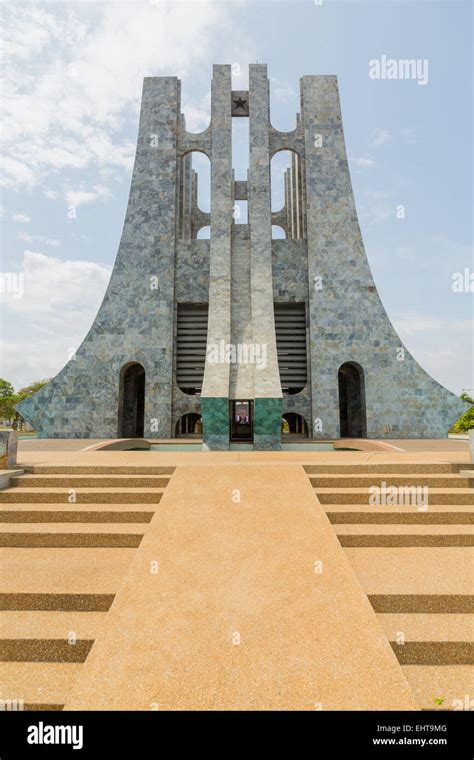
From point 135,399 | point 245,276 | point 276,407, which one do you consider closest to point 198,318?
point 245,276

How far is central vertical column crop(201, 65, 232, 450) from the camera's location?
599 inches

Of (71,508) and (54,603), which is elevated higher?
(71,508)

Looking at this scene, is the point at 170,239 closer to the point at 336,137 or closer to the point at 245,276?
the point at 245,276

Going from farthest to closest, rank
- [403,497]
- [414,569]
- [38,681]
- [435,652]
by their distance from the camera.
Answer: [403,497]
[414,569]
[435,652]
[38,681]

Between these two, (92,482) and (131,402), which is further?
(131,402)

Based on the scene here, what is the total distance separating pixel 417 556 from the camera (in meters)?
4.76

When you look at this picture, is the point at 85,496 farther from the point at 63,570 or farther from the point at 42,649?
the point at 42,649

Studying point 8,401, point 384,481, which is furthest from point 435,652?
point 8,401

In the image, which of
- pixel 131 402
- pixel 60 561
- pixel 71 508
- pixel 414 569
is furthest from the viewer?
pixel 131 402

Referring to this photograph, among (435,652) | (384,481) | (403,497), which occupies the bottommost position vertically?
(435,652)

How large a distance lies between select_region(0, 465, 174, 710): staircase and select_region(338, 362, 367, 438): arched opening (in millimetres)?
14859

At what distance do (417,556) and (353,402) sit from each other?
1732cm

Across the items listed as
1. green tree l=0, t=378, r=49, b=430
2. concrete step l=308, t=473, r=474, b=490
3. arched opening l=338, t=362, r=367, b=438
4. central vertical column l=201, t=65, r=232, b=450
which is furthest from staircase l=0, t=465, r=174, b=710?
green tree l=0, t=378, r=49, b=430

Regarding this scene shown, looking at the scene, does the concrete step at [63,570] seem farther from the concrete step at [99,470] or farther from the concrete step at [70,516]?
the concrete step at [99,470]
